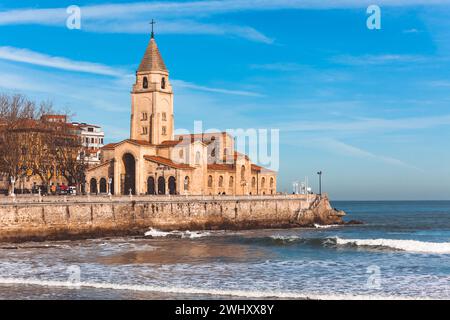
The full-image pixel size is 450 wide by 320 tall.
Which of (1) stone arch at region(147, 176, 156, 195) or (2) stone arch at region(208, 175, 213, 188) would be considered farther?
(2) stone arch at region(208, 175, 213, 188)

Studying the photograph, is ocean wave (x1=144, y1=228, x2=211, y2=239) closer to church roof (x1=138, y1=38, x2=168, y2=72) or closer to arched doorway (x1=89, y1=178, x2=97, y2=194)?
arched doorway (x1=89, y1=178, x2=97, y2=194)

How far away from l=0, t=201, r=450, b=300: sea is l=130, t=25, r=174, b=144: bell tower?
32.8 m

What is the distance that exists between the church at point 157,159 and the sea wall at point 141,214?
888 centimetres

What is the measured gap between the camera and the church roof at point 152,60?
87625 millimetres

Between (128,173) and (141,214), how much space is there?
21.2 m

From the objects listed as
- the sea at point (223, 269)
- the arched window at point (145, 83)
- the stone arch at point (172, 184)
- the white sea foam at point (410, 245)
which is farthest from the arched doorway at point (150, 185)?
the white sea foam at point (410, 245)

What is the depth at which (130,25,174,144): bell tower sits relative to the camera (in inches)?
3452

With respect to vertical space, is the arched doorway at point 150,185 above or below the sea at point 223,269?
above

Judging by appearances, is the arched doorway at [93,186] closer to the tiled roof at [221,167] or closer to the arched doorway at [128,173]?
the arched doorway at [128,173]

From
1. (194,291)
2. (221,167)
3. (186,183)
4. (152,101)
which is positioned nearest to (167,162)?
(186,183)

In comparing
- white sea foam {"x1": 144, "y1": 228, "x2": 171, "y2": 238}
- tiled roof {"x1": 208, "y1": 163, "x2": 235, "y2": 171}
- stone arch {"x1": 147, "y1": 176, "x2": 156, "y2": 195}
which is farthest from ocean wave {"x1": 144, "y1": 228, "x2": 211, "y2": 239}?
tiled roof {"x1": 208, "y1": 163, "x2": 235, "y2": 171}

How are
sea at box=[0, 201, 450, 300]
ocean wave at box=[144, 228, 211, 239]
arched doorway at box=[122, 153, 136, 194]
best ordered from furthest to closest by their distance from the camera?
arched doorway at box=[122, 153, 136, 194], ocean wave at box=[144, 228, 211, 239], sea at box=[0, 201, 450, 300]
